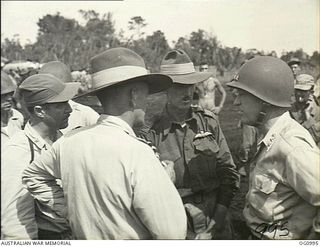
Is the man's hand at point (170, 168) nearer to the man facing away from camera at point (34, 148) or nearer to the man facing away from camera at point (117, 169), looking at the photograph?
the man facing away from camera at point (117, 169)

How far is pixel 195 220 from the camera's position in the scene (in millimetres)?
3391

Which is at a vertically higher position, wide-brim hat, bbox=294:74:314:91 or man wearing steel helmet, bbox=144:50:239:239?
wide-brim hat, bbox=294:74:314:91

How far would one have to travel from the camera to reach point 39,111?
130 inches

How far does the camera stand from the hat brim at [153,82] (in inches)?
121

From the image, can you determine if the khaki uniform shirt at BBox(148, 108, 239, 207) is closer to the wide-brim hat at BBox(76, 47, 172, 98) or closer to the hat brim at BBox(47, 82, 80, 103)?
the wide-brim hat at BBox(76, 47, 172, 98)

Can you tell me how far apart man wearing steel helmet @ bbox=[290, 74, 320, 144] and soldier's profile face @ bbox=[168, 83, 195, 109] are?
2.36ft

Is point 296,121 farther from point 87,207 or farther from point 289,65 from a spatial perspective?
point 87,207

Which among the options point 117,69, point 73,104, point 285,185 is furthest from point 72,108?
point 285,185

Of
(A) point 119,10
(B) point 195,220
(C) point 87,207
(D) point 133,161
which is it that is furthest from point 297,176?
(A) point 119,10

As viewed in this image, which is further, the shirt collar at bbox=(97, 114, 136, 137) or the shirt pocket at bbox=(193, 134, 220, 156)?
the shirt pocket at bbox=(193, 134, 220, 156)

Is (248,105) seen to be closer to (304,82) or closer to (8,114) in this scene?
(304,82)

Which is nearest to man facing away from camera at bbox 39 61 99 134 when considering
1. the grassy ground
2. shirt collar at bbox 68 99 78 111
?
shirt collar at bbox 68 99 78 111

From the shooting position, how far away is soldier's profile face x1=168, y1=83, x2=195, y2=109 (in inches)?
131

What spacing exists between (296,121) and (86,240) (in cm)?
162
